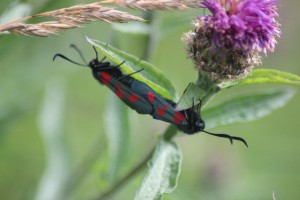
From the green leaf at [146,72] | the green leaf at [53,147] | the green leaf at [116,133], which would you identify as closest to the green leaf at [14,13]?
the green leaf at [146,72]

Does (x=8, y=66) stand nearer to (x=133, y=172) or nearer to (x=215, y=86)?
(x=133, y=172)

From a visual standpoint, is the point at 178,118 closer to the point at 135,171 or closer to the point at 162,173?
the point at 162,173

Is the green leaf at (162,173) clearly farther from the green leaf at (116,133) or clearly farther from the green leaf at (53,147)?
the green leaf at (53,147)

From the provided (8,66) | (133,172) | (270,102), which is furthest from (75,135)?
(270,102)

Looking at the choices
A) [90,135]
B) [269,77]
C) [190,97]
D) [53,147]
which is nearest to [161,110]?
[190,97]

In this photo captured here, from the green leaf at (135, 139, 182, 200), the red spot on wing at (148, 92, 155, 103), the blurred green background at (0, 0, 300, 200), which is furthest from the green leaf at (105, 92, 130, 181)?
the red spot on wing at (148, 92, 155, 103)
